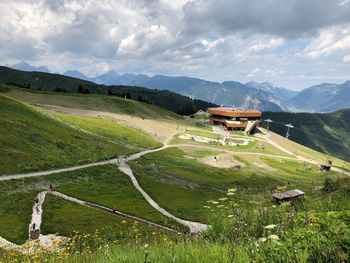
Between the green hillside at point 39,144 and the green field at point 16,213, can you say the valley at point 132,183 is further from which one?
the green hillside at point 39,144

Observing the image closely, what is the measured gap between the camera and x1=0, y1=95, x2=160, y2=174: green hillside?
77.5 meters

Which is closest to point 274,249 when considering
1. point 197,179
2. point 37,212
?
point 37,212

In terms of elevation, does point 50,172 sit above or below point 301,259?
below

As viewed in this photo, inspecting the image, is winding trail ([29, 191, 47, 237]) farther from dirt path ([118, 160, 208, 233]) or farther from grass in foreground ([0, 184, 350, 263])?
grass in foreground ([0, 184, 350, 263])

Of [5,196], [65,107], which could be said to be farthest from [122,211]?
[65,107]

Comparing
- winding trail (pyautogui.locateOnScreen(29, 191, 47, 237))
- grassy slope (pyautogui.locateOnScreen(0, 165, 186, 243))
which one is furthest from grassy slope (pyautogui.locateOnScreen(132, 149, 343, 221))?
winding trail (pyautogui.locateOnScreen(29, 191, 47, 237))

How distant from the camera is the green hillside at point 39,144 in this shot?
7748 centimetres

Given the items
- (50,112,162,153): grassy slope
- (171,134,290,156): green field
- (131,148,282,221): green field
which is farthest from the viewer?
(171,134,290,156): green field

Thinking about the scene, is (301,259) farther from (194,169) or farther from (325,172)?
(325,172)

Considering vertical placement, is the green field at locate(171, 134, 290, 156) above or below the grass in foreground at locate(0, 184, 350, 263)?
below

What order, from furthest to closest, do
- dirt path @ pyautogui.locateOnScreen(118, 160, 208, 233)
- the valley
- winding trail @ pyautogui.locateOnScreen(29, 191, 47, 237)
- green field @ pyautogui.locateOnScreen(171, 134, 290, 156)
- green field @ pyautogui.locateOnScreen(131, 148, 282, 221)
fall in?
green field @ pyautogui.locateOnScreen(171, 134, 290, 156) → green field @ pyautogui.locateOnScreen(131, 148, 282, 221) → dirt path @ pyautogui.locateOnScreen(118, 160, 208, 233) → winding trail @ pyautogui.locateOnScreen(29, 191, 47, 237) → the valley

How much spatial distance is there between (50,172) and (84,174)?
A: 24.3ft

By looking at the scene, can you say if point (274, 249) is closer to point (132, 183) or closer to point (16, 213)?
point (16, 213)

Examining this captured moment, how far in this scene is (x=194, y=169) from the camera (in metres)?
110
